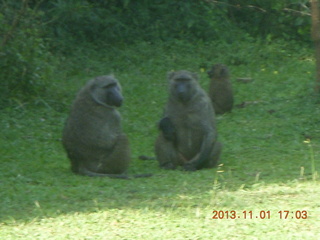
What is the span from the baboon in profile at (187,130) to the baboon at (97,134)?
0.64 m

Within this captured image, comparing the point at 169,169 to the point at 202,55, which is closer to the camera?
the point at 169,169

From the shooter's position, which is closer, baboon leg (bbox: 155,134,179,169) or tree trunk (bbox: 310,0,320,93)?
baboon leg (bbox: 155,134,179,169)

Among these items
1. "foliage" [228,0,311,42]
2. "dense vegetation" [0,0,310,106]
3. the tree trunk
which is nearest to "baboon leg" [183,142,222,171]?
the tree trunk

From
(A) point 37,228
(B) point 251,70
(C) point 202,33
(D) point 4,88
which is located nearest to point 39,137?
(D) point 4,88

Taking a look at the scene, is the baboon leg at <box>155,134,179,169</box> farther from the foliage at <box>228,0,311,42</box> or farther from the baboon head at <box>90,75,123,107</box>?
the foliage at <box>228,0,311,42</box>

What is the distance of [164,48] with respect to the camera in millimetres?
15883

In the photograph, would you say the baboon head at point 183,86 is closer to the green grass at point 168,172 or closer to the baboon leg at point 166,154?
the baboon leg at point 166,154

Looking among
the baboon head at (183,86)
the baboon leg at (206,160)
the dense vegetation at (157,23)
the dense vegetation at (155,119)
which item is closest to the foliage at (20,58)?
the dense vegetation at (155,119)

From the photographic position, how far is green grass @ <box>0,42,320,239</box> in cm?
544

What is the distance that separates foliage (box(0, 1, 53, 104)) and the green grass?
31 centimetres

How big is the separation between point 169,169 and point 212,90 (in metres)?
3.89

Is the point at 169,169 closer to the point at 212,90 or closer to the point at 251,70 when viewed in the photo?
the point at 212,90

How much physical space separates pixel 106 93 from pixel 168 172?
3.53 feet

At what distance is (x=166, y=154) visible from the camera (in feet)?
27.3
